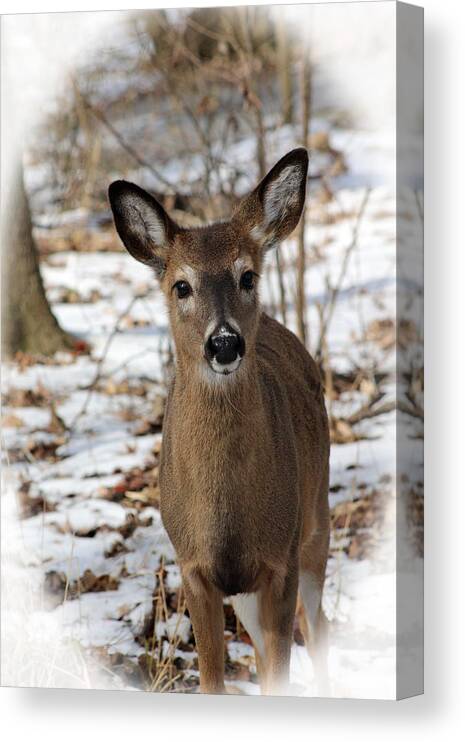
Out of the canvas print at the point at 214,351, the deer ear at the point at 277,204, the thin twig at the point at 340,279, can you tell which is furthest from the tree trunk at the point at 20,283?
the deer ear at the point at 277,204

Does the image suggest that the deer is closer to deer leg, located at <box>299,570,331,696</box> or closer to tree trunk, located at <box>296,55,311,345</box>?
deer leg, located at <box>299,570,331,696</box>

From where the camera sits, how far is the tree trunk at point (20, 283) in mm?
5711

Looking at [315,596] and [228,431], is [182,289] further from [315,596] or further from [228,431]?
[315,596]

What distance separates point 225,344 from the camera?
442 cm

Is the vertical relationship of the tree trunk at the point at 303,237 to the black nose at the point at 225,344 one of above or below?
above

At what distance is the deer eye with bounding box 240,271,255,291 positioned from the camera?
15.3 ft

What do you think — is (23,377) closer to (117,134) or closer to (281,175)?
(117,134)

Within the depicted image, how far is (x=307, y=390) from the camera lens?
17.4 ft

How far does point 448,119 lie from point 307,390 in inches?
41.0

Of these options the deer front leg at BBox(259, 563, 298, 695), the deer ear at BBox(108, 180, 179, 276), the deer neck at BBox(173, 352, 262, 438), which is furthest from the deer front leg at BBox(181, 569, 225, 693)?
the deer ear at BBox(108, 180, 179, 276)

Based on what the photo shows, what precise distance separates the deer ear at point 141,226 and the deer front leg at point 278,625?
3.44 feet

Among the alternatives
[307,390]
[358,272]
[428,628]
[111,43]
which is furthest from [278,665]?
[111,43]

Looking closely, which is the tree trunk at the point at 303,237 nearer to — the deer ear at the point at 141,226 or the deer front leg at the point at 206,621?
the deer ear at the point at 141,226

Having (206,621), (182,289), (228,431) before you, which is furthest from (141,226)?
(206,621)
